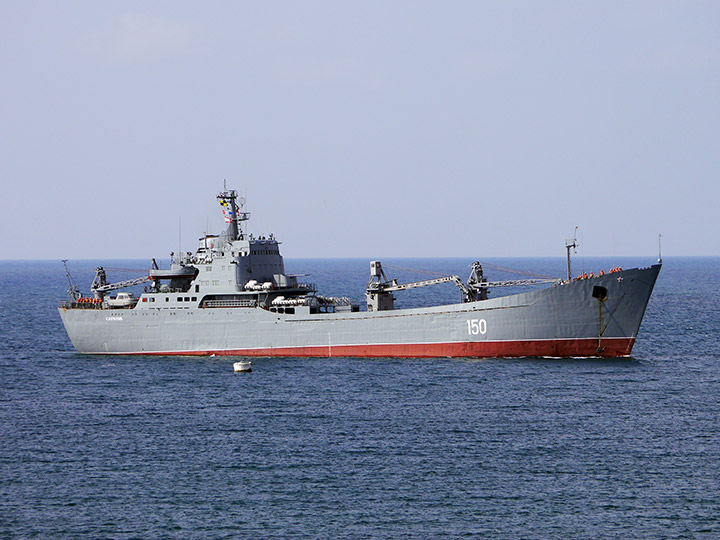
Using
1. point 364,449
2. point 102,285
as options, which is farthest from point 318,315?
point 364,449

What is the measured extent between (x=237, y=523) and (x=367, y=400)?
56.6 feet

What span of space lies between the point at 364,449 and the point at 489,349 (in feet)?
67.0

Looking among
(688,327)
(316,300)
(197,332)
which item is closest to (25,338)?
(197,332)

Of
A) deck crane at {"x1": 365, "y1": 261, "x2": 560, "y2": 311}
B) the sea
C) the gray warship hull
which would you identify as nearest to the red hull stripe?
the gray warship hull

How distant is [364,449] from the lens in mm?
36906

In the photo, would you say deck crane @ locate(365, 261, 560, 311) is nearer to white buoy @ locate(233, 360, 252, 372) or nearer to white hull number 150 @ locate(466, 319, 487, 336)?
white hull number 150 @ locate(466, 319, 487, 336)

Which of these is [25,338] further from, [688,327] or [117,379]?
[688,327]

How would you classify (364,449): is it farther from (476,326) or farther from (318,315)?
(318,315)

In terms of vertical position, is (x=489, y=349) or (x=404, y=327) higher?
(x=404, y=327)

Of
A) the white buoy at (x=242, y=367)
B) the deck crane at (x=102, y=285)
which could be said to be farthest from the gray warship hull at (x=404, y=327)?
the white buoy at (x=242, y=367)

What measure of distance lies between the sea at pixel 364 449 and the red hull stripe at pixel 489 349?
24.5 inches

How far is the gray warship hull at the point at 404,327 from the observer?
54.1 metres

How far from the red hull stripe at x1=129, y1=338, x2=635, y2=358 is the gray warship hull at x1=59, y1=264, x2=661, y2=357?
0.21 ft

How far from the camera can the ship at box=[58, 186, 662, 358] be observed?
54219mm
